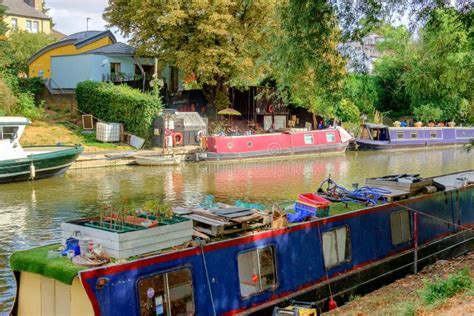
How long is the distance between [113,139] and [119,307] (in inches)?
1112

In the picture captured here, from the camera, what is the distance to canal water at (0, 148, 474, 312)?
52.8ft

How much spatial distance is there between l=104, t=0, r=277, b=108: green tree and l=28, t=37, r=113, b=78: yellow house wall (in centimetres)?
707

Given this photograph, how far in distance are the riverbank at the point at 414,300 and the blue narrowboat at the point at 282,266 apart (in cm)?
23

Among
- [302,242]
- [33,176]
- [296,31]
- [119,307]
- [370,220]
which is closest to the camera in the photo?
[119,307]

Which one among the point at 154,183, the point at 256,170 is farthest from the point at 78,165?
the point at 256,170

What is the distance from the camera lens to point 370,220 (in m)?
10.6

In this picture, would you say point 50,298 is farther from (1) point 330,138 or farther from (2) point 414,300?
(1) point 330,138

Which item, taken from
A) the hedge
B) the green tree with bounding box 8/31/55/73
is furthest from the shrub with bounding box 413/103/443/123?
the green tree with bounding box 8/31/55/73

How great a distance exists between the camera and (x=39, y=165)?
24.6m

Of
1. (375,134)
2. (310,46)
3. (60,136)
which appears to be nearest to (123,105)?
(60,136)

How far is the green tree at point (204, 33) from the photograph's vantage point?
1384 inches

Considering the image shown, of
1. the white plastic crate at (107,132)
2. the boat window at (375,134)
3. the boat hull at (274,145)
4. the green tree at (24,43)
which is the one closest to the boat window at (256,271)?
the boat hull at (274,145)

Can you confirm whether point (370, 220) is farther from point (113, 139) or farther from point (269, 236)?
point (113, 139)

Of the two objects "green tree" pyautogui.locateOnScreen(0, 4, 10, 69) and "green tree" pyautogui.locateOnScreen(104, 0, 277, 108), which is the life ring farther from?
"green tree" pyautogui.locateOnScreen(0, 4, 10, 69)
